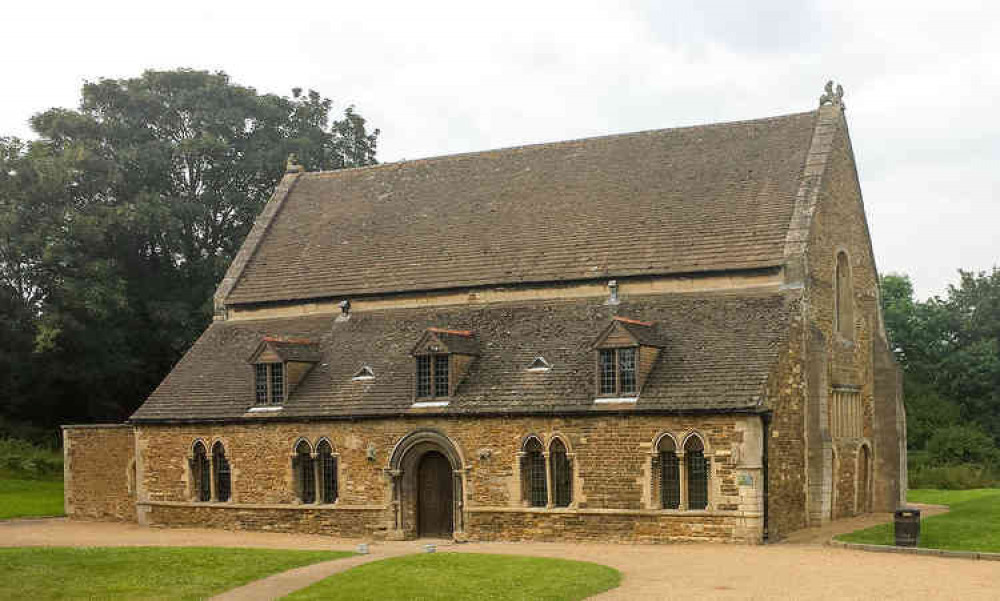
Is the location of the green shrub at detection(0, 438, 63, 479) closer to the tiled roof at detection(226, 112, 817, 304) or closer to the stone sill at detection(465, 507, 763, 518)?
the tiled roof at detection(226, 112, 817, 304)

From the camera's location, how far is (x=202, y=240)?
59219 millimetres

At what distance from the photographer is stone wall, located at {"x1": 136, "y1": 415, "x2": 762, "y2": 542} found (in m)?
29.8

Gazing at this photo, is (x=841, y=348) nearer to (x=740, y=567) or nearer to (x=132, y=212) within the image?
(x=740, y=567)

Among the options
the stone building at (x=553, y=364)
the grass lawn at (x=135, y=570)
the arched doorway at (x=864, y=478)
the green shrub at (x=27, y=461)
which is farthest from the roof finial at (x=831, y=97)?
the green shrub at (x=27, y=461)

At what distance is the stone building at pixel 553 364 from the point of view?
31.1 meters

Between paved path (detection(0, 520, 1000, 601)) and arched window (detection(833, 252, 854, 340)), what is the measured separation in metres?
10.4

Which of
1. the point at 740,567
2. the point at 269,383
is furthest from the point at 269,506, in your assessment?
the point at 740,567

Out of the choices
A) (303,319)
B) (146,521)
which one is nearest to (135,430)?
(146,521)

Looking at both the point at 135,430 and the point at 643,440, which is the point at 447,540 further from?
the point at 135,430

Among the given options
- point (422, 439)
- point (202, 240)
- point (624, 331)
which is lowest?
point (422, 439)

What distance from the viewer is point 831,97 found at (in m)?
37.5

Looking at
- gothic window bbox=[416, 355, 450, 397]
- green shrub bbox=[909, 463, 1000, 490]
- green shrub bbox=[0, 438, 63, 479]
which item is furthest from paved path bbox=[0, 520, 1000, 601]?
green shrub bbox=[909, 463, 1000, 490]

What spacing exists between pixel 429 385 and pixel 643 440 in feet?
21.4

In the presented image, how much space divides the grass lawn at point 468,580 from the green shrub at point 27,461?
27.9 meters
